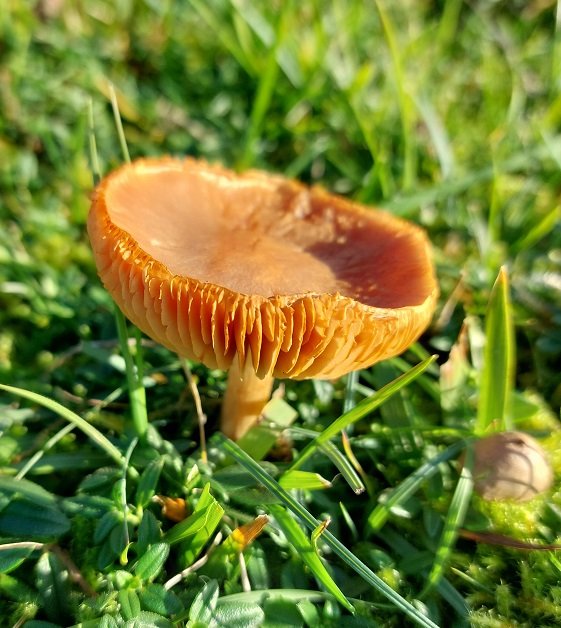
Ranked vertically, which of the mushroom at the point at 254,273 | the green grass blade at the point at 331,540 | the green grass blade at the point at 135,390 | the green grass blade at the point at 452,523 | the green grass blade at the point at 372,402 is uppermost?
the mushroom at the point at 254,273

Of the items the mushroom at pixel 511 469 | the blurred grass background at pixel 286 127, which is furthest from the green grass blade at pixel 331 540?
the blurred grass background at pixel 286 127

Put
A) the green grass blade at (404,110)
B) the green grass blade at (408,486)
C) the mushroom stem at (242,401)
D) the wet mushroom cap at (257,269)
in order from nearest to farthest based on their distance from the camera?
the wet mushroom cap at (257,269) < the green grass blade at (408,486) < the mushroom stem at (242,401) < the green grass blade at (404,110)

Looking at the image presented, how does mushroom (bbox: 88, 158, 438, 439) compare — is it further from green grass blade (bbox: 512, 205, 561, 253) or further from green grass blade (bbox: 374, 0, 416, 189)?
green grass blade (bbox: 512, 205, 561, 253)

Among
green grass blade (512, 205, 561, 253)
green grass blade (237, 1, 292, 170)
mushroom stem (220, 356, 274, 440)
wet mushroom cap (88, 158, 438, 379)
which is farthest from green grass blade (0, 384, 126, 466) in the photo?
green grass blade (512, 205, 561, 253)

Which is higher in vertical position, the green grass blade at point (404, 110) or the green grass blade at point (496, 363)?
the green grass blade at point (404, 110)

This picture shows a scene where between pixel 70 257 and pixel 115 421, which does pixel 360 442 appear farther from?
pixel 70 257

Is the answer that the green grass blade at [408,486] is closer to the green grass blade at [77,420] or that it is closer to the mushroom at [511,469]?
the mushroom at [511,469]

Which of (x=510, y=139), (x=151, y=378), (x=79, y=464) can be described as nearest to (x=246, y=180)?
(x=151, y=378)

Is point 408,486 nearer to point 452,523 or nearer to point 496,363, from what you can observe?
point 452,523
